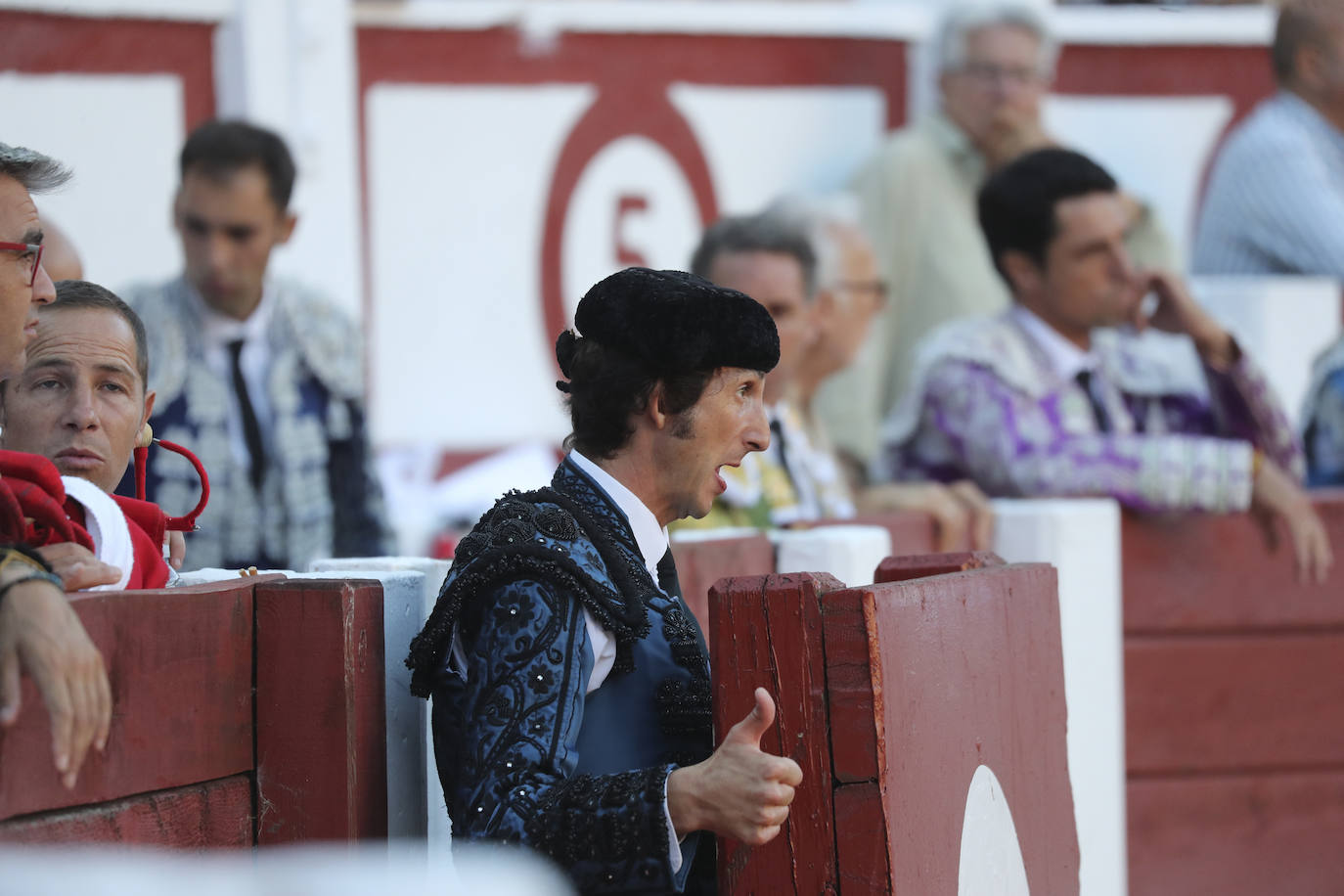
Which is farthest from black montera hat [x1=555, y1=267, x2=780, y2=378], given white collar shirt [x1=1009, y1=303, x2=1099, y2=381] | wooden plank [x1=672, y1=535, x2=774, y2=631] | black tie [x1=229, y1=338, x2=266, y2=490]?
white collar shirt [x1=1009, y1=303, x2=1099, y2=381]

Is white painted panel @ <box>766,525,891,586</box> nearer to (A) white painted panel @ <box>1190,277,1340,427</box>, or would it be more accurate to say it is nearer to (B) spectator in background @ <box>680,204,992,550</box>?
(B) spectator in background @ <box>680,204,992,550</box>

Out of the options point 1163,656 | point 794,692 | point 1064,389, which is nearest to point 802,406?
point 1064,389

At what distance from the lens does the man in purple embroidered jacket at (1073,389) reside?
15.2ft

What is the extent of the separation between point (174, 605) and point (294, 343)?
7.92ft

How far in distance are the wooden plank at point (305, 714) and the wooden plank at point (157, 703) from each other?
23 millimetres

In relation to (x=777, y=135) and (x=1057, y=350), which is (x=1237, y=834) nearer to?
(x=1057, y=350)

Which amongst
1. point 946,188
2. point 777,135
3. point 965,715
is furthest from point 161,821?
point 777,135

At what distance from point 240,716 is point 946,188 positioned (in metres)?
4.93

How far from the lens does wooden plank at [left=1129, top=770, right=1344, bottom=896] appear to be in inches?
190

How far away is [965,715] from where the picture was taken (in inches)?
100

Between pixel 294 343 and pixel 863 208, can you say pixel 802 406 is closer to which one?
pixel 294 343

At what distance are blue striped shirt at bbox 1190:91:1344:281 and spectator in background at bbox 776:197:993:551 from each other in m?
1.58

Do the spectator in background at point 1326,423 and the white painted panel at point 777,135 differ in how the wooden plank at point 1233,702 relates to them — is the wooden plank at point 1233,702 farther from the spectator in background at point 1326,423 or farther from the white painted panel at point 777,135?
the white painted panel at point 777,135

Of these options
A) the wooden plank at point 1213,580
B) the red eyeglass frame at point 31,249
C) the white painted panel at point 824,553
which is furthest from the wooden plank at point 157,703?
the wooden plank at point 1213,580
